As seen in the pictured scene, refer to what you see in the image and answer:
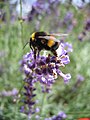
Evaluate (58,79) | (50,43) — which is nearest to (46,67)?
(50,43)

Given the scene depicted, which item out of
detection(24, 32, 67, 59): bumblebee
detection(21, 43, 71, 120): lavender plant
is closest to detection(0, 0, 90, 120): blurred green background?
detection(21, 43, 71, 120): lavender plant

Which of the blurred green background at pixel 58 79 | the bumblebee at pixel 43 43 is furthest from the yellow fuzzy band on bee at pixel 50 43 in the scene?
the blurred green background at pixel 58 79

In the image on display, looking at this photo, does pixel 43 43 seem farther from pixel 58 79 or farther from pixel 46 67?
pixel 58 79

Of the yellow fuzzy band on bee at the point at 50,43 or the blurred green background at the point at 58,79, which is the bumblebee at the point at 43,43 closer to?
the yellow fuzzy band on bee at the point at 50,43

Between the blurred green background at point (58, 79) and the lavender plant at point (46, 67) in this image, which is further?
the blurred green background at point (58, 79)

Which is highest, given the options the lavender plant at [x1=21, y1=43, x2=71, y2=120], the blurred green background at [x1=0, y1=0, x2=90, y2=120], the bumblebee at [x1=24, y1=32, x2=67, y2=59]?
the bumblebee at [x1=24, y1=32, x2=67, y2=59]

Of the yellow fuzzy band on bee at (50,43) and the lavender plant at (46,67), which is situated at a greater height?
the yellow fuzzy band on bee at (50,43)

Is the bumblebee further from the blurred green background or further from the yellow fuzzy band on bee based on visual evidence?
the blurred green background

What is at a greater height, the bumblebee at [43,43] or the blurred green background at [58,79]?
the bumblebee at [43,43]

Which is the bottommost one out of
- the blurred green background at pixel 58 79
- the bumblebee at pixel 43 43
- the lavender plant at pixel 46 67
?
the blurred green background at pixel 58 79

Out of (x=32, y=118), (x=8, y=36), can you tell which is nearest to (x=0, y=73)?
(x=8, y=36)

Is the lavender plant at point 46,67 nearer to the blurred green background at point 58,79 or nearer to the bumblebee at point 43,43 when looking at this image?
the bumblebee at point 43,43
